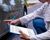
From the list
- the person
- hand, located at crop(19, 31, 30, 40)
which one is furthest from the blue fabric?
hand, located at crop(19, 31, 30, 40)

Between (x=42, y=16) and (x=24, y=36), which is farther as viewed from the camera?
(x=42, y=16)

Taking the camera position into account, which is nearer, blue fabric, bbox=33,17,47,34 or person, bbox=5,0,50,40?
person, bbox=5,0,50,40

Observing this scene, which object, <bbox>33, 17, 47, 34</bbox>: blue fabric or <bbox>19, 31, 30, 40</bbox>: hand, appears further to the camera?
<bbox>33, 17, 47, 34</bbox>: blue fabric

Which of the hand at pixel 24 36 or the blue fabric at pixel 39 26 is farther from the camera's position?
the blue fabric at pixel 39 26

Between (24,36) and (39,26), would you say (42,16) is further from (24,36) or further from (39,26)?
(24,36)

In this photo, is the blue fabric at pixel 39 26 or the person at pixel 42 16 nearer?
the person at pixel 42 16

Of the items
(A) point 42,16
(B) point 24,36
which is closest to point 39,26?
(A) point 42,16

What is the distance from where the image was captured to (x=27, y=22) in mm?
1444

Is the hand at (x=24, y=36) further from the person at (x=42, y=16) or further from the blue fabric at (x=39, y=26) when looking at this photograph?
the blue fabric at (x=39, y=26)

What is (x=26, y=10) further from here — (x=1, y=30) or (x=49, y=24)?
(x=1, y=30)

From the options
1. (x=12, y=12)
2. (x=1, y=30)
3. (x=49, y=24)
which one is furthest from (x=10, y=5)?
(x=1, y=30)

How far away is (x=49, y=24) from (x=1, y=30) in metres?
0.44

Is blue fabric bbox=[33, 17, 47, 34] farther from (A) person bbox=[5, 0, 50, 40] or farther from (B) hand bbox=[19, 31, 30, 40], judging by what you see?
(B) hand bbox=[19, 31, 30, 40]

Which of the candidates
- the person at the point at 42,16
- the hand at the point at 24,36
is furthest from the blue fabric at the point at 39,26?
the hand at the point at 24,36
